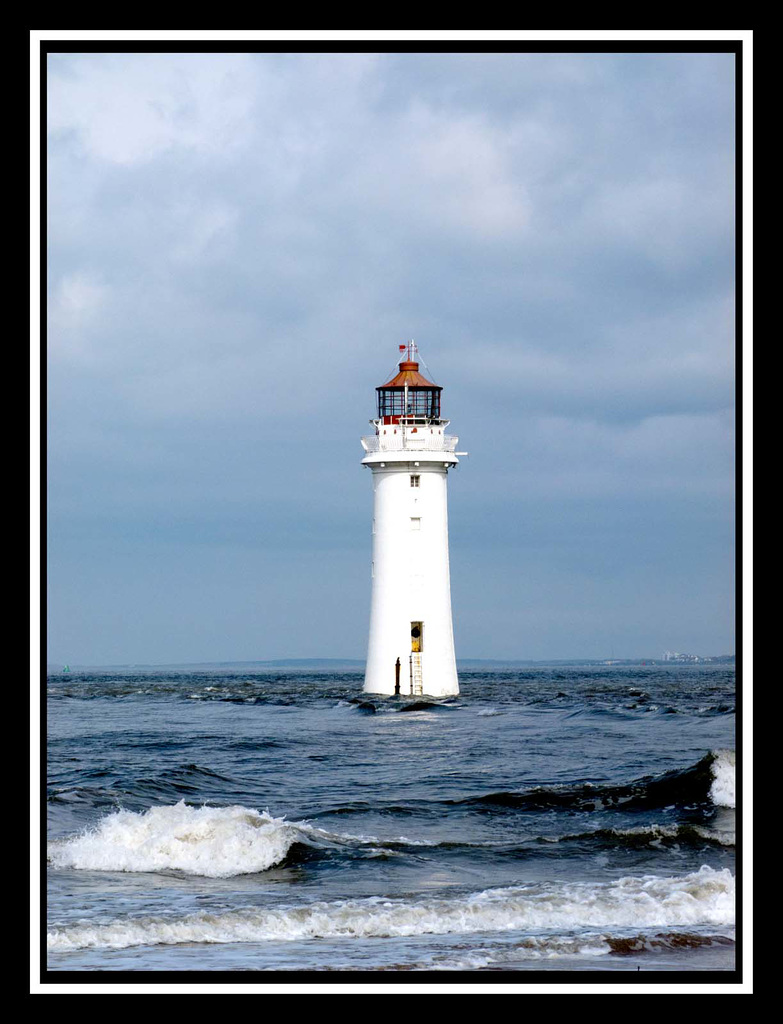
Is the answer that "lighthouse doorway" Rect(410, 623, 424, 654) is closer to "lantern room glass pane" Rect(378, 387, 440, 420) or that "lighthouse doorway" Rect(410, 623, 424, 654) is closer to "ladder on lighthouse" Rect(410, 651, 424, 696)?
"ladder on lighthouse" Rect(410, 651, 424, 696)

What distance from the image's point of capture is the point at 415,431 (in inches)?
996

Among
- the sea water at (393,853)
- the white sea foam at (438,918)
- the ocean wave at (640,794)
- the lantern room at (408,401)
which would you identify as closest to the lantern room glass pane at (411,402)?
the lantern room at (408,401)

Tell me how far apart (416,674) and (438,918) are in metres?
16.0

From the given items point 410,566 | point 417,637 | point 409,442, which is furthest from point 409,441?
point 417,637

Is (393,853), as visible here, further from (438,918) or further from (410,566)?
(410,566)

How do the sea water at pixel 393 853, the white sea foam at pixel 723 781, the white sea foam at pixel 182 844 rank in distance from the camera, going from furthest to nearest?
the white sea foam at pixel 723 781 < the white sea foam at pixel 182 844 < the sea water at pixel 393 853

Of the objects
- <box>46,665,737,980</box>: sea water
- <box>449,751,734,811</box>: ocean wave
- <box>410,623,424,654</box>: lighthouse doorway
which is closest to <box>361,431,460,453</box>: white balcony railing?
<box>410,623,424,654</box>: lighthouse doorway

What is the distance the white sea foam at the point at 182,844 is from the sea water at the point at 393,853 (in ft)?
0.08

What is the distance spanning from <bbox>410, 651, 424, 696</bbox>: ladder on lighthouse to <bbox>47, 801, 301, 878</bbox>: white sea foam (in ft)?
39.4

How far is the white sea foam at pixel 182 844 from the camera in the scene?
1126 cm

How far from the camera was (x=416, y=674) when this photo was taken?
24.6 metres

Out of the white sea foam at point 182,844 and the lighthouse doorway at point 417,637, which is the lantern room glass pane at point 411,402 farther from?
the white sea foam at point 182,844
